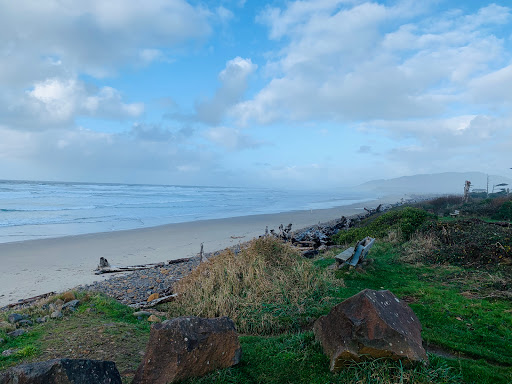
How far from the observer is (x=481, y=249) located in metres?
10.9

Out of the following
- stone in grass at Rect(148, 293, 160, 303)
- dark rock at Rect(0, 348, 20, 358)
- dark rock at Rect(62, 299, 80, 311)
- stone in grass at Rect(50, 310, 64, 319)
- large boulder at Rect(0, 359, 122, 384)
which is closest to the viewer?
large boulder at Rect(0, 359, 122, 384)

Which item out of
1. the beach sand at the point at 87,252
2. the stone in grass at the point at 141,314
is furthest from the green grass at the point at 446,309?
the beach sand at the point at 87,252

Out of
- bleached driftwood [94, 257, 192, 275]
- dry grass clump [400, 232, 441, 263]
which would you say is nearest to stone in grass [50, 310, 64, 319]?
bleached driftwood [94, 257, 192, 275]

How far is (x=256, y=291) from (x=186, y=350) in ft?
10.4

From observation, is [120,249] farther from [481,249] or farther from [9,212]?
[9,212]

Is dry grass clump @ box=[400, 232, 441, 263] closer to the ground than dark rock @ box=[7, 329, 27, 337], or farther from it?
farther from it

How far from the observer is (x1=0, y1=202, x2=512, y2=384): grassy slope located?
174 inches

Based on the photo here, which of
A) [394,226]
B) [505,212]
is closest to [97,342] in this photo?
[394,226]

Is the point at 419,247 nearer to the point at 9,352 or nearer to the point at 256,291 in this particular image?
the point at 256,291

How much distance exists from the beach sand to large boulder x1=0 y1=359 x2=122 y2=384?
7.62m

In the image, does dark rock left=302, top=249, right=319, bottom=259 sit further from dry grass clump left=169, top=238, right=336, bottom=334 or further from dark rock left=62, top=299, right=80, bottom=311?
dark rock left=62, top=299, right=80, bottom=311

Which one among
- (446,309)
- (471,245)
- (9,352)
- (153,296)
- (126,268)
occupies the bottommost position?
(126,268)

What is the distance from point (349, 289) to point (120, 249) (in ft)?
40.3

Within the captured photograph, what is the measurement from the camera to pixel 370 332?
436 centimetres
